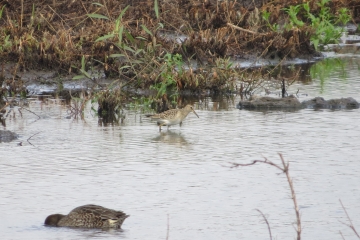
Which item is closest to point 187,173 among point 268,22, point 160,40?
point 160,40

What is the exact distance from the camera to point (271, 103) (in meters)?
13.7

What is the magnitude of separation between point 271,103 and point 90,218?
20.4 feet

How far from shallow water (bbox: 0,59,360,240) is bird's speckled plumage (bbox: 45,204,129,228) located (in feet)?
0.23

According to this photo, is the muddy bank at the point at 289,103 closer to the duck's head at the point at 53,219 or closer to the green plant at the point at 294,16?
the green plant at the point at 294,16

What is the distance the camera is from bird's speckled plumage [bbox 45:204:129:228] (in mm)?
7922

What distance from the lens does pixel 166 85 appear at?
14.4 m

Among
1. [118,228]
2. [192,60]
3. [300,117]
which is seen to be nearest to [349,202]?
[118,228]

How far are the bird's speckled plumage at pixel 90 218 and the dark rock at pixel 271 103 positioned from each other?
19.6ft

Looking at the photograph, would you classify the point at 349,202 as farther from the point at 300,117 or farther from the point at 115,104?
the point at 115,104

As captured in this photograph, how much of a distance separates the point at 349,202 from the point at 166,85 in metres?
6.14

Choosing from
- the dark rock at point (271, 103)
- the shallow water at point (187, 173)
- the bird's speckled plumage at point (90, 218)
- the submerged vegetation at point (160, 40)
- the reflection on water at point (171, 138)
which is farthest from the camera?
the submerged vegetation at point (160, 40)

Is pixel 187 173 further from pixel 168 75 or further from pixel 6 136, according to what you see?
pixel 168 75

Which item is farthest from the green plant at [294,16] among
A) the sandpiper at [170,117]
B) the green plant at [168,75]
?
the sandpiper at [170,117]

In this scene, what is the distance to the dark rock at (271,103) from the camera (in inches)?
537
